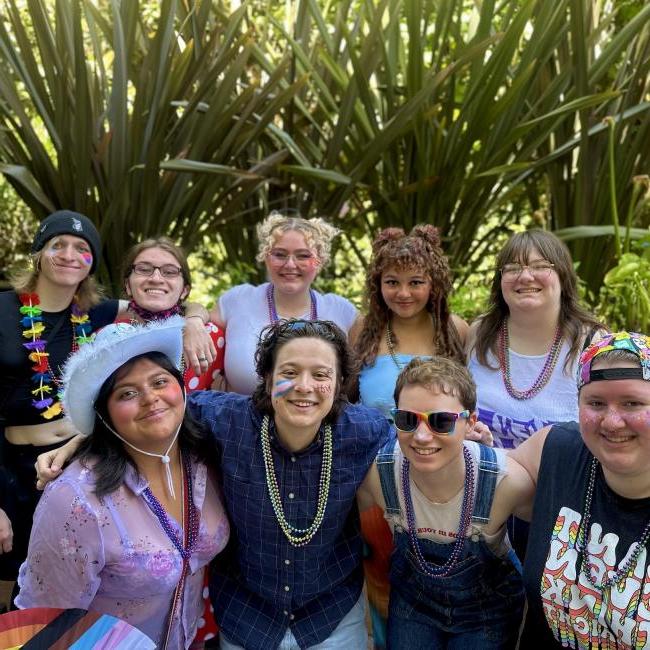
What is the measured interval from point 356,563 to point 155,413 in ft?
2.94

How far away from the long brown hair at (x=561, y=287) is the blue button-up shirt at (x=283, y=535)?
834 mm

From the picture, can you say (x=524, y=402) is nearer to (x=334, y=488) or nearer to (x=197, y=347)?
(x=334, y=488)

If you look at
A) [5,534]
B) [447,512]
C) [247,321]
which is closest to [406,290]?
[247,321]

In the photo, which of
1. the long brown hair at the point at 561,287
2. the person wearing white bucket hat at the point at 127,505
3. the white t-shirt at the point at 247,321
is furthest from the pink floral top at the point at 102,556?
the long brown hair at the point at 561,287

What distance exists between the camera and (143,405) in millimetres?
2107

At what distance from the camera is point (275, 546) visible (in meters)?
2.26

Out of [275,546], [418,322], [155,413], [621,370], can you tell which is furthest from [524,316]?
[155,413]

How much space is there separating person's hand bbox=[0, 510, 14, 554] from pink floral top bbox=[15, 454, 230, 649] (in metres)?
0.67

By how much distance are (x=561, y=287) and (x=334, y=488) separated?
131cm

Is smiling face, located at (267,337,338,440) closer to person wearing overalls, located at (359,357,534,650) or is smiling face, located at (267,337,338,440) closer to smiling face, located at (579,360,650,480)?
person wearing overalls, located at (359,357,534,650)

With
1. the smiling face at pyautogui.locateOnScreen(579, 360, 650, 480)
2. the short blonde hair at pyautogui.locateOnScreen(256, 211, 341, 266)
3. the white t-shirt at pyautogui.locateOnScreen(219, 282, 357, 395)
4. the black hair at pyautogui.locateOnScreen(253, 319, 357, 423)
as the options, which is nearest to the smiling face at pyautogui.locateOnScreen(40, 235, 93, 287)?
the white t-shirt at pyautogui.locateOnScreen(219, 282, 357, 395)

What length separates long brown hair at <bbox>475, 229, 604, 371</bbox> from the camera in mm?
2816

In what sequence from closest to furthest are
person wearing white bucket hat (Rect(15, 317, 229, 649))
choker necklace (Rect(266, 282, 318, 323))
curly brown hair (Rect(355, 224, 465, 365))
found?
person wearing white bucket hat (Rect(15, 317, 229, 649)) < curly brown hair (Rect(355, 224, 465, 365)) < choker necklace (Rect(266, 282, 318, 323))

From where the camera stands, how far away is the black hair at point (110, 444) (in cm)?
208
